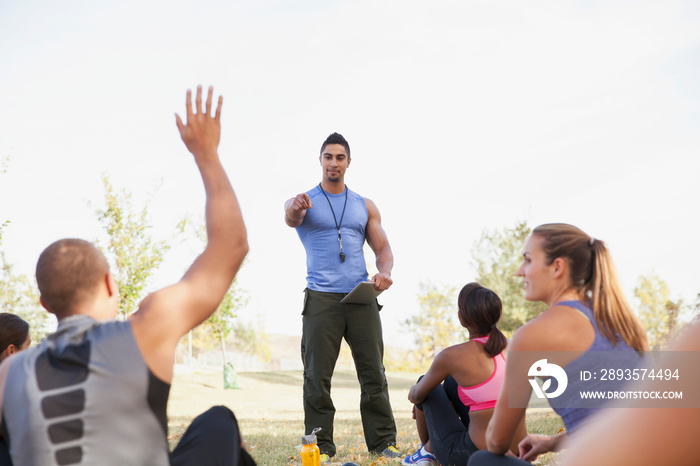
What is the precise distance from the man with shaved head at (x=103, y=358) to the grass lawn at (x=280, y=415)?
3706 mm

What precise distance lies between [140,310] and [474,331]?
9.54 ft

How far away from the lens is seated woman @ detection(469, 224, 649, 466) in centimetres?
256

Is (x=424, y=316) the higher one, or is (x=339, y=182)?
(x=339, y=182)

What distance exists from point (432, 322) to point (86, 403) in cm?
3437

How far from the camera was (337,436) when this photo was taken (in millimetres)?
7777

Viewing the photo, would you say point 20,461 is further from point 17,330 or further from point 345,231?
point 345,231

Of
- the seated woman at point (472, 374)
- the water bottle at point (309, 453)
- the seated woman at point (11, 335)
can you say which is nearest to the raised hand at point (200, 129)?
the seated woman at point (11, 335)

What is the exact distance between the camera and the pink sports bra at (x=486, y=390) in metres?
4.25

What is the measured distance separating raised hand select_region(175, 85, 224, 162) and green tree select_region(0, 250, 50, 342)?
100 feet

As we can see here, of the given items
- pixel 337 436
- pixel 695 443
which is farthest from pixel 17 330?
pixel 337 436

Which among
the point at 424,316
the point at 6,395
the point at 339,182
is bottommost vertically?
the point at 424,316

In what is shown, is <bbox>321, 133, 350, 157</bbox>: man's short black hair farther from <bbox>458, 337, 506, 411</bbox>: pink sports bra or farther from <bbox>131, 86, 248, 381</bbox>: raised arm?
<bbox>131, 86, 248, 381</bbox>: raised arm

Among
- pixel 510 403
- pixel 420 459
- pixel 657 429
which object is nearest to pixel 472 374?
pixel 420 459

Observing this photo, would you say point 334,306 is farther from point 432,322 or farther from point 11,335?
point 432,322
